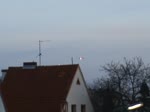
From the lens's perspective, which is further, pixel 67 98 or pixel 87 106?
pixel 87 106

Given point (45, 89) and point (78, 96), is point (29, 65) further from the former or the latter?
point (78, 96)

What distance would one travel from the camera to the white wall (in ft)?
150

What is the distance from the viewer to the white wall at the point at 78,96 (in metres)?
45.7

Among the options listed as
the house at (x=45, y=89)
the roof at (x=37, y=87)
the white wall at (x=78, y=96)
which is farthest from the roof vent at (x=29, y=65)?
the white wall at (x=78, y=96)

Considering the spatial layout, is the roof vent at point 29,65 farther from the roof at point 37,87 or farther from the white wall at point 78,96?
the white wall at point 78,96

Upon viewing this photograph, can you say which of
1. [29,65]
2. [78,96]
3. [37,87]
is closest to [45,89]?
[37,87]

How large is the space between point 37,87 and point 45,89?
3.00ft

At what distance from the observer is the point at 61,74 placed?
47.0 m

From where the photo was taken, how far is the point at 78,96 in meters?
47.1

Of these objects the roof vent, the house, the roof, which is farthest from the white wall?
the roof vent

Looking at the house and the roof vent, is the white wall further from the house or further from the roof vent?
the roof vent

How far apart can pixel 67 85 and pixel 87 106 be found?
14.2ft

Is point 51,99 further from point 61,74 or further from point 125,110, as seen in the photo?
point 125,110

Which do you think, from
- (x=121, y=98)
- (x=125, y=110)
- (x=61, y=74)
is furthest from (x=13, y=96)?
(x=125, y=110)
